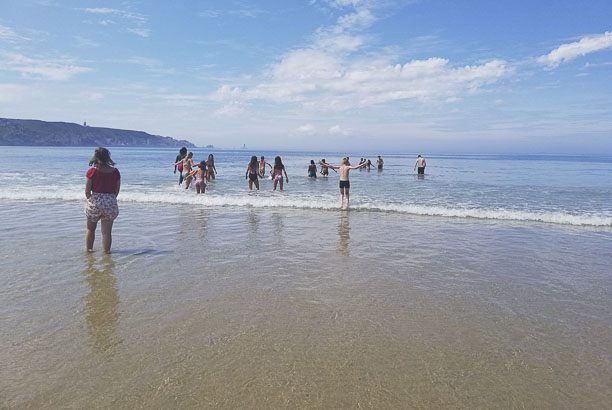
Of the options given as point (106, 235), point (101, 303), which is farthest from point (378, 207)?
point (101, 303)

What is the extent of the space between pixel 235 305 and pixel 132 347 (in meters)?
1.25

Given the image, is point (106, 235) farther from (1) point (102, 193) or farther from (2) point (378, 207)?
(2) point (378, 207)

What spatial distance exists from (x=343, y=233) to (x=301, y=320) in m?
4.96

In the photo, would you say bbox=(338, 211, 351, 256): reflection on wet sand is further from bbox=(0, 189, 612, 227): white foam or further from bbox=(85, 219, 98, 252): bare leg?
bbox=(85, 219, 98, 252): bare leg

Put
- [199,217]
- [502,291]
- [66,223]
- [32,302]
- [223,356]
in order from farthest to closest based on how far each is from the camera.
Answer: [199,217], [66,223], [502,291], [32,302], [223,356]

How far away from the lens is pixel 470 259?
6.57 m

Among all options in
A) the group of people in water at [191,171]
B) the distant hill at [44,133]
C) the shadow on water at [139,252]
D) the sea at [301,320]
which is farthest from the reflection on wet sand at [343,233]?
the distant hill at [44,133]

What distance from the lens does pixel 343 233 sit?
874 centimetres

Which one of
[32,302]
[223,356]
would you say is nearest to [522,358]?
[223,356]

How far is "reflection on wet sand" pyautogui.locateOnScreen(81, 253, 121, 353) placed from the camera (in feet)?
11.2

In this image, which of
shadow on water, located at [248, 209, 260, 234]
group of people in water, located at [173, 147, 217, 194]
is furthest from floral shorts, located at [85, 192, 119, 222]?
group of people in water, located at [173, 147, 217, 194]

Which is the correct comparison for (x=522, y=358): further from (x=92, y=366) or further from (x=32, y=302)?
(x=32, y=302)

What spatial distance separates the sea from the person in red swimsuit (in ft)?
1.43

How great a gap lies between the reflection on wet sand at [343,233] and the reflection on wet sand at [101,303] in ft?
12.5
